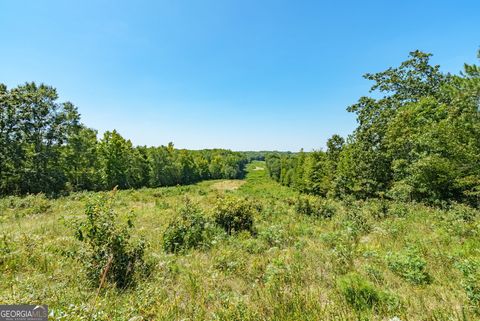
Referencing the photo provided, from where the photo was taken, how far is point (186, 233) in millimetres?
7379

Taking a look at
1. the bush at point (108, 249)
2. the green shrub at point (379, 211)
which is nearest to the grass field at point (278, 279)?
the bush at point (108, 249)

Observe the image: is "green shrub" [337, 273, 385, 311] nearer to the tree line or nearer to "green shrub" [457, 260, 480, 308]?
"green shrub" [457, 260, 480, 308]

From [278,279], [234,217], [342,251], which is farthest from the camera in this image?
[234,217]

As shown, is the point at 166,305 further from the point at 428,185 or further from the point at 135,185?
the point at 135,185

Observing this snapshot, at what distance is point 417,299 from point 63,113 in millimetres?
37483

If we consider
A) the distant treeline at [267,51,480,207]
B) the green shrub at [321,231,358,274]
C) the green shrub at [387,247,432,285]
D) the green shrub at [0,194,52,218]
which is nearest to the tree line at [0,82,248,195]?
the green shrub at [0,194,52,218]

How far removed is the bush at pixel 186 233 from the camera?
7.01 m

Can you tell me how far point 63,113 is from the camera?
2822 centimetres

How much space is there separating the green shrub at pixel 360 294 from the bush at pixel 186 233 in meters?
4.70

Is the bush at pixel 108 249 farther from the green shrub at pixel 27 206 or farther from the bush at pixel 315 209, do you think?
the green shrub at pixel 27 206

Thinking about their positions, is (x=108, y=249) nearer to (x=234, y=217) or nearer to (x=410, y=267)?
(x=234, y=217)

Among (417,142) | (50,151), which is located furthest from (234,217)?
(50,151)

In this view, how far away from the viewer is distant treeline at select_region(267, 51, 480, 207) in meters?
13.1

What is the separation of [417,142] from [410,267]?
1539 cm
